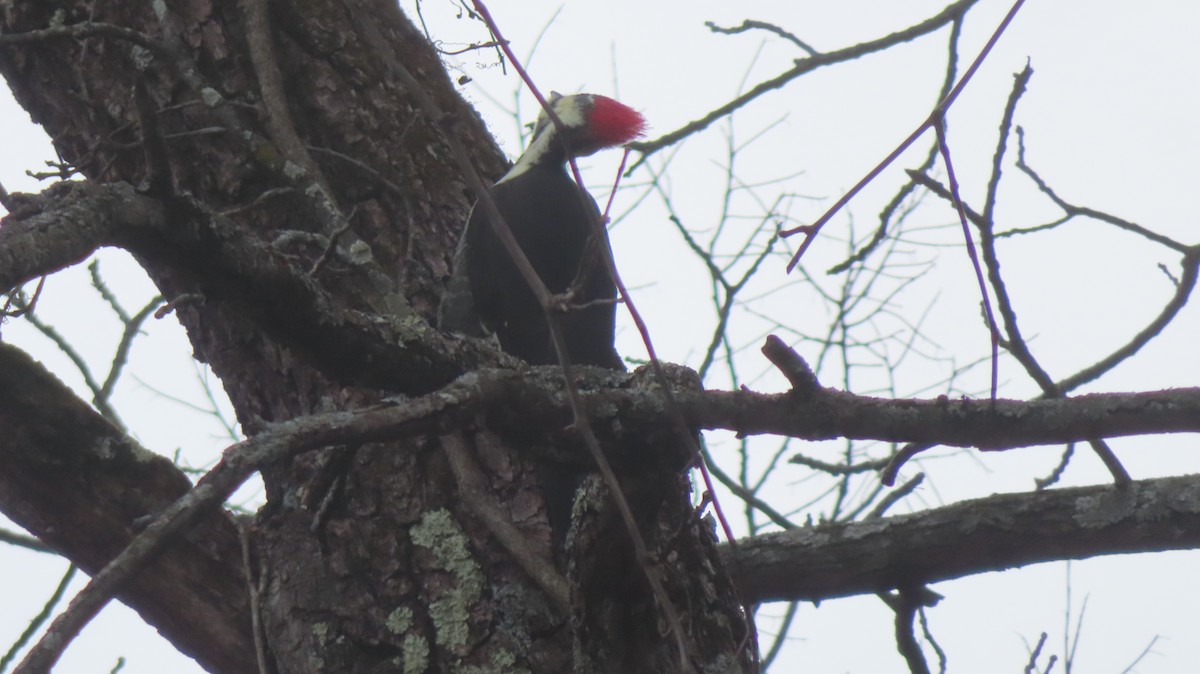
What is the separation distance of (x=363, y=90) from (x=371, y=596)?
137cm

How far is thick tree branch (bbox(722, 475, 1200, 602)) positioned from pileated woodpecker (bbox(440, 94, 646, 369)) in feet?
3.10

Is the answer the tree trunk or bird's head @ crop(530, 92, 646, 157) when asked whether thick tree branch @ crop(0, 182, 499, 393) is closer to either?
the tree trunk

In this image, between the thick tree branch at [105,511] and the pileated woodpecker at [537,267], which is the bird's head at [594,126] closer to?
the pileated woodpecker at [537,267]

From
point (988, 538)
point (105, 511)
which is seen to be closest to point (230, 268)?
point (105, 511)

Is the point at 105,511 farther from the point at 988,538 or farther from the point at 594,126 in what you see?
the point at 594,126

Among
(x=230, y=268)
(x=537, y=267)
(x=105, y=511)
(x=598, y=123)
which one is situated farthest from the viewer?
(x=598, y=123)

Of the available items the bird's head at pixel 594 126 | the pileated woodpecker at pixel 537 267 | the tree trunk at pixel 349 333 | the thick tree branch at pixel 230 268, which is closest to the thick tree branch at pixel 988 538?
the tree trunk at pixel 349 333

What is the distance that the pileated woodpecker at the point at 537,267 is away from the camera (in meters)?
3.35

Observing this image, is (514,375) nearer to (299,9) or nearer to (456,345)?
(456,345)

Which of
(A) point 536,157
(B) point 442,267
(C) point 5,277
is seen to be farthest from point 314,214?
(A) point 536,157

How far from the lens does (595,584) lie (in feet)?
5.65

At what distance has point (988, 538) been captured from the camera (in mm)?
2295

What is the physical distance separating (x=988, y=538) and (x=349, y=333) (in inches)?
51.7

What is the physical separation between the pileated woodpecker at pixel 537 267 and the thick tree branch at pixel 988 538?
946 mm
